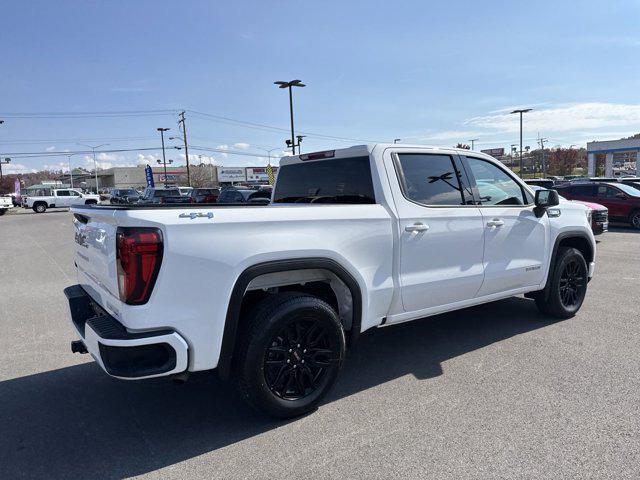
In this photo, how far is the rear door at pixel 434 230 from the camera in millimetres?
3811

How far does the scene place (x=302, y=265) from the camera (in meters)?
3.18

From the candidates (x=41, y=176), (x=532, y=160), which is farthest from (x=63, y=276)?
(x=41, y=176)

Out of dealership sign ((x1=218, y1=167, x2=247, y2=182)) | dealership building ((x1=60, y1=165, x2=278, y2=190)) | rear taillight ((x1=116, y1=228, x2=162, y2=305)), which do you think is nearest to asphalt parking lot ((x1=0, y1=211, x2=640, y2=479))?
rear taillight ((x1=116, y1=228, x2=162, y2=305))

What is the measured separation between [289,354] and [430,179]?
200 centimetres

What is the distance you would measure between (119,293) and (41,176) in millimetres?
188765

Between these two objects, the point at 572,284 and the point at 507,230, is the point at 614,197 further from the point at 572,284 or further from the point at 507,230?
the point at 507,230

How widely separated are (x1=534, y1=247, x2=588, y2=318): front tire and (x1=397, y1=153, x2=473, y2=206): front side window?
5.56ft

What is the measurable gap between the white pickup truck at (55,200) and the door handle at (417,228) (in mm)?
39511

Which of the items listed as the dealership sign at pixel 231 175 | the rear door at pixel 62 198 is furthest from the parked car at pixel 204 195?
the dealership sign at pixel 231 175

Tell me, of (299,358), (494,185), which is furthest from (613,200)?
(299,358)

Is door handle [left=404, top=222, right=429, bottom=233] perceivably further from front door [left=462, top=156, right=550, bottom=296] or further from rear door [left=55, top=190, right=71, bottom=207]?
rear door [left=55, top=190, right=71, bottom=207]

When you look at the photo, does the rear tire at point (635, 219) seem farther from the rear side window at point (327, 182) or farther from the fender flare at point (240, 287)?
the fender flare at point (240, 287)

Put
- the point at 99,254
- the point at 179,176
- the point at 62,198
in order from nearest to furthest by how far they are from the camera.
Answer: the point at 99,254 < the point at 62,198 < the point at 179,176

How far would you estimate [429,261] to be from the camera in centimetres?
393
